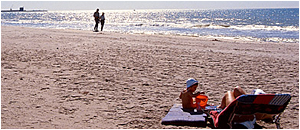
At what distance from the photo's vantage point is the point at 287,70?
8414 millimetres

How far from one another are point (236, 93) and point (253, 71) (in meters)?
3.83

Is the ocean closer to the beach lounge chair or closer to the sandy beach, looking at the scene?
the sandy beach

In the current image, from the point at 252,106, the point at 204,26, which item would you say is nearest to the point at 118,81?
the point at 252,106

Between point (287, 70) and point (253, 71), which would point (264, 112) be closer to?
point (253, 71)

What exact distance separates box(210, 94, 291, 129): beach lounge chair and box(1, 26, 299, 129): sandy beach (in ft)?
1.60

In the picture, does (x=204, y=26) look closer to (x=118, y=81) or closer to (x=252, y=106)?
(x=118, y=81)

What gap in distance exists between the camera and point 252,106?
4023 mm

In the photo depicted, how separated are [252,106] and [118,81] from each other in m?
3.49

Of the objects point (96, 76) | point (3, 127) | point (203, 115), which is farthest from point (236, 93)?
point (96, 76)

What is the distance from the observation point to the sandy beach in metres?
4.73

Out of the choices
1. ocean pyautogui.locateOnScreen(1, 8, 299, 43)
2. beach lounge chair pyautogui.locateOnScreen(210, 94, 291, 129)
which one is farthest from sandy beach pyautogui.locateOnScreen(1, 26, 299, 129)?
ocean pyautogui.locateOnScreen(1, 8, 299, 43)

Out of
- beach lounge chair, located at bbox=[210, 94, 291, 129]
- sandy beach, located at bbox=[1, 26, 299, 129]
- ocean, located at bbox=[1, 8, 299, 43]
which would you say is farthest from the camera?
ocean, located at bbox=[1, 8, 299, 43]

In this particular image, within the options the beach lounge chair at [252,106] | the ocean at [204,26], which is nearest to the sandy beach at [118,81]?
the beach lounge chair at [252,106]

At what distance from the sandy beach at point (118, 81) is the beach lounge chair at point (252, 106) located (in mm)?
488
